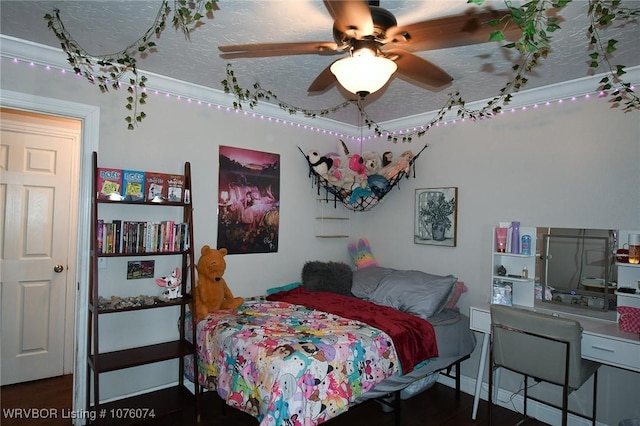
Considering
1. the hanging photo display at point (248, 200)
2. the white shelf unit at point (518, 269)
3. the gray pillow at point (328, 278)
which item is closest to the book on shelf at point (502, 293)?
the white shelf unit at point (518, 269)

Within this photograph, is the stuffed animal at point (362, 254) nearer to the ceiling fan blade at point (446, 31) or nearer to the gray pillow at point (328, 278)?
the gray pillow at point (328, 278)

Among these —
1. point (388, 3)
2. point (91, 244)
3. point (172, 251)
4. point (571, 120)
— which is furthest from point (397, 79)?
point (91, 244)

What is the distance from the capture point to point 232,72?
282 cm

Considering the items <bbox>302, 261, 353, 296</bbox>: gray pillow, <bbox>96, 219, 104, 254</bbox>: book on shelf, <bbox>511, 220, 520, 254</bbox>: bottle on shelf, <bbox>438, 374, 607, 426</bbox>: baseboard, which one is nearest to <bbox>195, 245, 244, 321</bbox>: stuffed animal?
<bbox>96, 219, 104, 254</bbox>: book on shelf

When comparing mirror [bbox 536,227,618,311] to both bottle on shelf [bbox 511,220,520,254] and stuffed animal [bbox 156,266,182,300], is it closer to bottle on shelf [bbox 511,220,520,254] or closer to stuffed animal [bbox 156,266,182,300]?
bottle on shelf [bbox 511,220,520,254]

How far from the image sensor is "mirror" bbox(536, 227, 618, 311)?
2736 millimetres

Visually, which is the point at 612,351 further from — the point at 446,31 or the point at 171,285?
the point at 171,285

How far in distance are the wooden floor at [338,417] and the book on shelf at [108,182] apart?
1.56 meters

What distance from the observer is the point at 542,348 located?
7.88 ft

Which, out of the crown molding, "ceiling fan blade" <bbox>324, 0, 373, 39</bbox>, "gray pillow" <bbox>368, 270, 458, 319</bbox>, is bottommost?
"gray pillow" <bbox>368, 270, 458, 319</bbox>

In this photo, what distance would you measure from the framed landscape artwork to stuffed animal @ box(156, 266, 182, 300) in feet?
7.33

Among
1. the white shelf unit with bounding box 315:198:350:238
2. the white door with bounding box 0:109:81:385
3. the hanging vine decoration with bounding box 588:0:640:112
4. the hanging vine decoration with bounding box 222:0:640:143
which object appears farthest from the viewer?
the white shelf unit with bounding box 315:198:350:238

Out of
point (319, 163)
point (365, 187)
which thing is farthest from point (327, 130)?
point (365, 187)

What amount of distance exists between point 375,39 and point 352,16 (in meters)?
0.24
